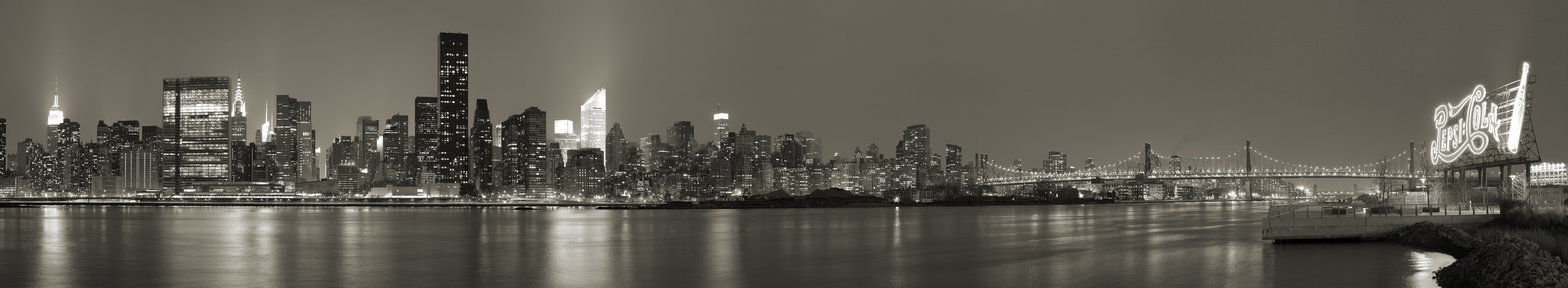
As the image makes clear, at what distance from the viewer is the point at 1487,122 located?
39.6 metres

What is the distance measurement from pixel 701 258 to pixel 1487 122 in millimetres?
33719

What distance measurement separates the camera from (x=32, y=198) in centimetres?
17188

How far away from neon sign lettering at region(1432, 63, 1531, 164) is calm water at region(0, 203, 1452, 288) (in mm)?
9750

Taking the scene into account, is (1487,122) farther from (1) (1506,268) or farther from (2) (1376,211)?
(1) (1506,268)

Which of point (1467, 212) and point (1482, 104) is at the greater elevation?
point (1482, 104)

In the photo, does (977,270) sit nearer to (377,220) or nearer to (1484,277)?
(1484,277)

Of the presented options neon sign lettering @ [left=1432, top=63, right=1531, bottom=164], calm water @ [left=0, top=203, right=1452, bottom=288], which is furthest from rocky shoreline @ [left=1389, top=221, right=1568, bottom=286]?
neon sign lettering @ [left=1432, top=63, right=1531, bottom=164]

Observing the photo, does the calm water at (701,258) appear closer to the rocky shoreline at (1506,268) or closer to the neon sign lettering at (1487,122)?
the rocky shoreline at (1506,268)

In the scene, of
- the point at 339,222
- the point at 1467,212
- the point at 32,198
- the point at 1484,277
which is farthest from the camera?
the point at 32,198

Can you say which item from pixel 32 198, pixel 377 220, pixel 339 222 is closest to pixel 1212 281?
pixel 339 222

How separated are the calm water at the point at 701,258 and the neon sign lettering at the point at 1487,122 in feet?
32.0

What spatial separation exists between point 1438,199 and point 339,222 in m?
60.5

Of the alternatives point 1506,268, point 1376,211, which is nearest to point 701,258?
point 1506,268

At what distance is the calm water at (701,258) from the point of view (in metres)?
20.3
